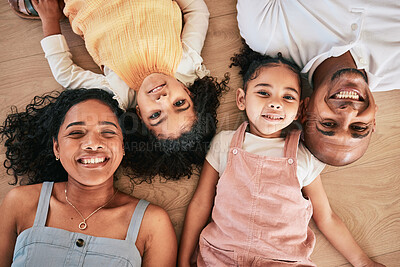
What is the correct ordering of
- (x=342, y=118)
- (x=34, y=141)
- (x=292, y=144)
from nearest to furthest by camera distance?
(x=342, y=118), (x=292, y=144), (x=34, y=141)

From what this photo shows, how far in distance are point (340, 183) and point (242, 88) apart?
0.58m

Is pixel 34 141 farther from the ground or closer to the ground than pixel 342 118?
closer to the ground

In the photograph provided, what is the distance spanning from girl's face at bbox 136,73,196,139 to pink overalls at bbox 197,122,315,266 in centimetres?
25

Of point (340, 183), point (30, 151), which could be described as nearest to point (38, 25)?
point (30, 151)

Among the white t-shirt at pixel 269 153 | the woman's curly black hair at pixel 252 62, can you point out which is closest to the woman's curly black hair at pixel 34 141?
the white t-shirt at pixel 269 153

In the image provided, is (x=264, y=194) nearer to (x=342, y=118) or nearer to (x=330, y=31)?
(x=342, y=118)

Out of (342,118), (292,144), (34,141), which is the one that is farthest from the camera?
(34,141)

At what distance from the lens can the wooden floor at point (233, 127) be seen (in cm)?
132

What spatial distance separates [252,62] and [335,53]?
32 cm

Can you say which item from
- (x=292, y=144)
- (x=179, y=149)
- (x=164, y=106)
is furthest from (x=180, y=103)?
(x=292, y=144)

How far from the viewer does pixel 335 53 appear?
117cm

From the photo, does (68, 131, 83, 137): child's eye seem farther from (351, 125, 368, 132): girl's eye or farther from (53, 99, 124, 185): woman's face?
(351, 125, 368, 132): girl's eye

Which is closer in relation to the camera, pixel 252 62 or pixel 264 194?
pixel 264 194

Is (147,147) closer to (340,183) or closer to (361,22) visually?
(340,183)
